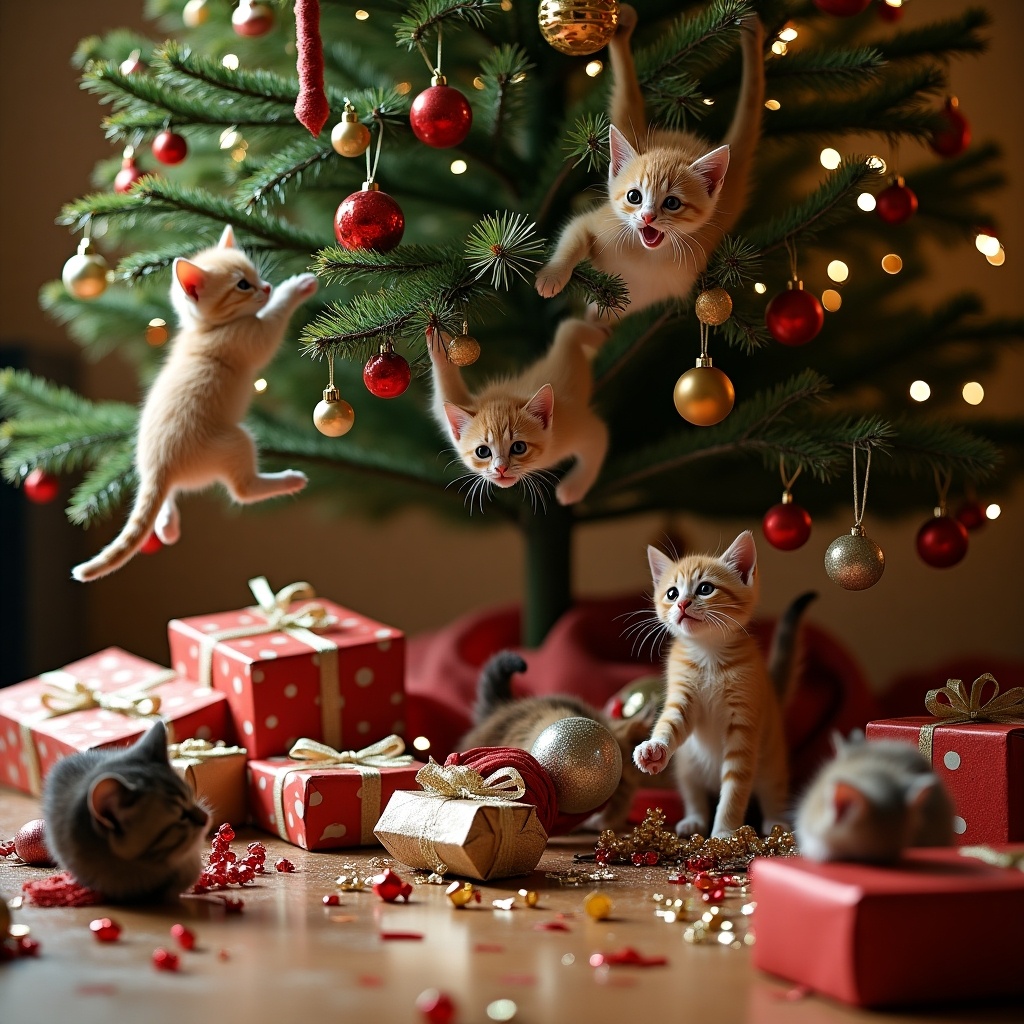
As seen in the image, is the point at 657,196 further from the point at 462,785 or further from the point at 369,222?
the point at 462,785

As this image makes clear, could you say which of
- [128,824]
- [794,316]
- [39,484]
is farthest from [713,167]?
[39,484]

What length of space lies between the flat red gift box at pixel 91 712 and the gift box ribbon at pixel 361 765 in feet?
0.41

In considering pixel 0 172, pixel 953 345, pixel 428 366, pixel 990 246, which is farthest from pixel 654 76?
pixel 0 172

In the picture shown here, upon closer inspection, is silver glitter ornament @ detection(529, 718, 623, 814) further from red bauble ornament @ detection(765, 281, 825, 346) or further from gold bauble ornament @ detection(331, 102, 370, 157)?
gold bauble ornament @ detection(331, 102, 370, 157)

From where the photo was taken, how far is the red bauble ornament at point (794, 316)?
1143 millimetres

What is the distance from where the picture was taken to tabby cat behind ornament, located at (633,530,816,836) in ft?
3.76

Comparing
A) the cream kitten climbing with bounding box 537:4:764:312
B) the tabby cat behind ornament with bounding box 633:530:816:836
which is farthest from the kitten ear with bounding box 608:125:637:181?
the tabby cat behind ornament with bounding box 633:530:816:836

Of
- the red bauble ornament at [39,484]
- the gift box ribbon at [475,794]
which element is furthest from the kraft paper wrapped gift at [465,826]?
the red bauble ornament at [39,484]

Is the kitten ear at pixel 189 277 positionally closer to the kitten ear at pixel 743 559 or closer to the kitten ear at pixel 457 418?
the kitten ear at pixel 457 418

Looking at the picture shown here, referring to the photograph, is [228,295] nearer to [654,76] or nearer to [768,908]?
[654,76]

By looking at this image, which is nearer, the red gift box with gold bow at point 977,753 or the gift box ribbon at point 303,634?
the red gift box with gold bow at point 977,753

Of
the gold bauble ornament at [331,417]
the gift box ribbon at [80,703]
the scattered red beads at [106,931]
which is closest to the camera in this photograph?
the scattered red beads at [106,931]

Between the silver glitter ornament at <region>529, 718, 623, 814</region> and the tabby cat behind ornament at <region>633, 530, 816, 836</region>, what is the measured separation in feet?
0.18

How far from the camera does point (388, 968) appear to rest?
82 cm
